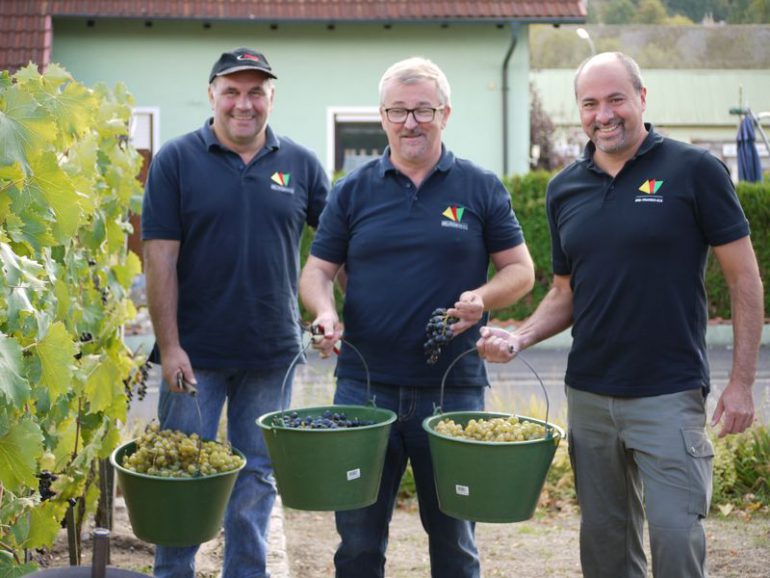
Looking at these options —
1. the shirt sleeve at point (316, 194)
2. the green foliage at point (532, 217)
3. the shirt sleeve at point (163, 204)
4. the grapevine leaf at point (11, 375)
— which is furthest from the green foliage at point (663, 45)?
the grapevine leaf at point (11, 375)

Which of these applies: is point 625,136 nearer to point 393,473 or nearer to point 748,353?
point 748,353

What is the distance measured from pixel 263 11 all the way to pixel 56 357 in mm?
12854

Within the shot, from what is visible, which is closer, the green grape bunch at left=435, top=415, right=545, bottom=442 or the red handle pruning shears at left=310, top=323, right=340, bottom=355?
the green grape bunch at left=435, top=415, right=545, bottom=442

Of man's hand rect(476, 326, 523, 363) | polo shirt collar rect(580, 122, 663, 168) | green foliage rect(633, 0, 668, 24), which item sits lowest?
man's hand rect(476, 326, 523, 363)

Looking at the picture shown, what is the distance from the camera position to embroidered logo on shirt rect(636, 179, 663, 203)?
3.53m

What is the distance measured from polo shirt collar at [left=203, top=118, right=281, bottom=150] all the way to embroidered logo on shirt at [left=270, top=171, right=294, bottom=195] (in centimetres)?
12

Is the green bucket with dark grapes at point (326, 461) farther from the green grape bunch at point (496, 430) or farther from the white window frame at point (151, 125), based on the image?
the white window frame at point (151, 125)

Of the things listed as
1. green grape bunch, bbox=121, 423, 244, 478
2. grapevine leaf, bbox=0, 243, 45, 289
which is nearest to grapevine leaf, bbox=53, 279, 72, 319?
green grape bunch, bbox=121, 423, 244, 478

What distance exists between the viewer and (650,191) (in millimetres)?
3545

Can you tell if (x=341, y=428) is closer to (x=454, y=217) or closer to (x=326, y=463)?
(x=326, y=463)

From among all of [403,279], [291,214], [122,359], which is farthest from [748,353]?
[122,359]

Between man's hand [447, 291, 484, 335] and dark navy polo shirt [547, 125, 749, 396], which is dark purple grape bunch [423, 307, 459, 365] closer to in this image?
man's hand [447, 291, 484, 335]

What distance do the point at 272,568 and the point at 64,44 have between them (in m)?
11.9

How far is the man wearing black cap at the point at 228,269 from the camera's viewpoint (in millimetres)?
4250
